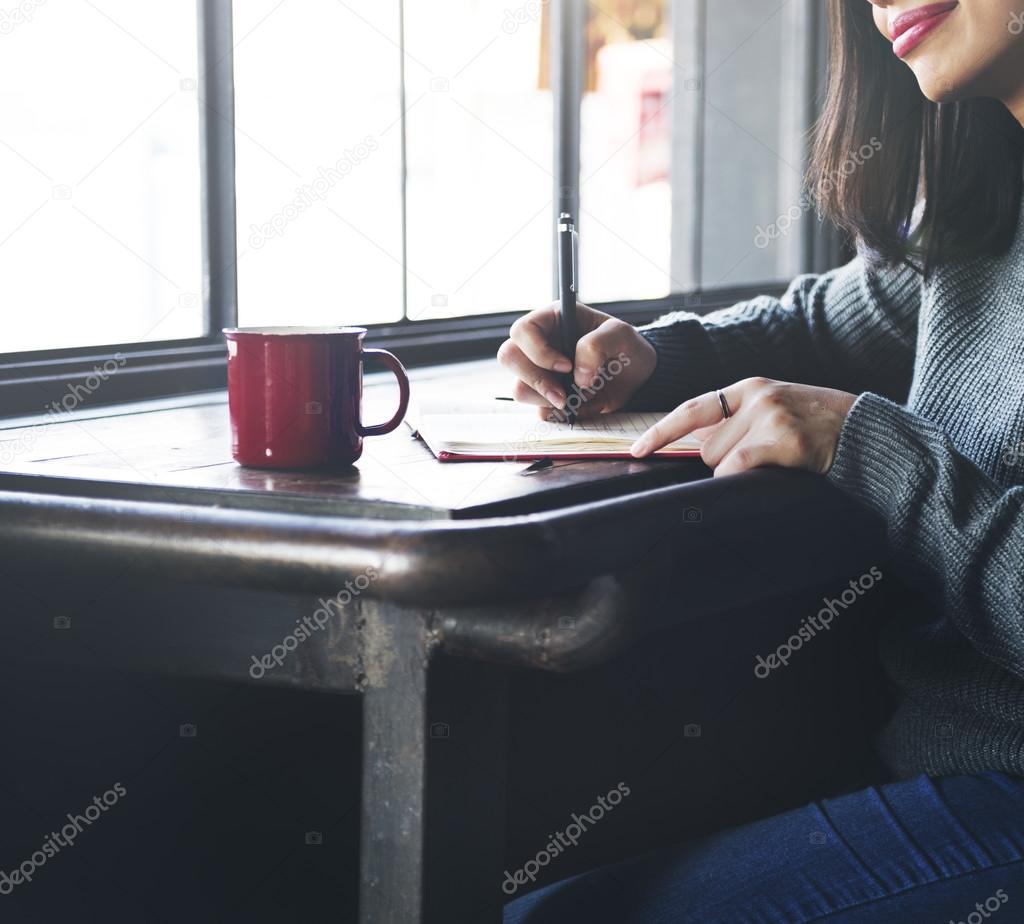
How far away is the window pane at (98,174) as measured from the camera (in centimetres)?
153

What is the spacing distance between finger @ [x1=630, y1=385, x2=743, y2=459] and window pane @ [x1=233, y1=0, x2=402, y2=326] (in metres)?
0.91

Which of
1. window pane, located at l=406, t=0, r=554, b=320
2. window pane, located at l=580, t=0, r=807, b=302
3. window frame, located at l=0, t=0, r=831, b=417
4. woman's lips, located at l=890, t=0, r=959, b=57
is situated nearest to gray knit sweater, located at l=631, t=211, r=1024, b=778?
woman's lips, located at l=890, t=0, r=959, b=57

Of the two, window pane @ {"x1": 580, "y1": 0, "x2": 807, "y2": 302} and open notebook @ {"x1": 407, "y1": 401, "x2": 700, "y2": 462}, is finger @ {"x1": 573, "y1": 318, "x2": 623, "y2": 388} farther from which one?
window pane @ {"x1": 580, "y1": 0, "x2": 807, "y2": 302}

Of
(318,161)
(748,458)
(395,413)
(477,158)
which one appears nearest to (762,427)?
(748,458)

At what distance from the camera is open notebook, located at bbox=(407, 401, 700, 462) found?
3.64 feet

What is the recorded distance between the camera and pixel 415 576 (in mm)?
Result: 751

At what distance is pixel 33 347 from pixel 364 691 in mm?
884

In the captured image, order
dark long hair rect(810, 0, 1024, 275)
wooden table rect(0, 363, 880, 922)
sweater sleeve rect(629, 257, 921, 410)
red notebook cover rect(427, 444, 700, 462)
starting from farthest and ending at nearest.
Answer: sweater sleeve rect(629, 257, 921, 410)
dark long hair rect(810, 0, 1024, 275)
red notebook cover rect(427, 444, 700, 462)
wooden table rect(0, 363, 880, 922)

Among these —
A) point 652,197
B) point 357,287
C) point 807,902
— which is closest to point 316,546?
point 807,902

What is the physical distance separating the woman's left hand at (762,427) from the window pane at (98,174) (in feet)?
2.75

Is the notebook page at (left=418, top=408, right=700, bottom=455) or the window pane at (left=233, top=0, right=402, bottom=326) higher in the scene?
the window pane at (left=233, top=0, right=402, bottom=326)

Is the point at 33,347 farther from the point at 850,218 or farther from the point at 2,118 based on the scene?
the point at 850,218

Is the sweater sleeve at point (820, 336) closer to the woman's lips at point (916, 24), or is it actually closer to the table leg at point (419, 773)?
the woman's lips at point (916, 24)

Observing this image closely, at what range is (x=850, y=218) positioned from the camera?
1.62 m
